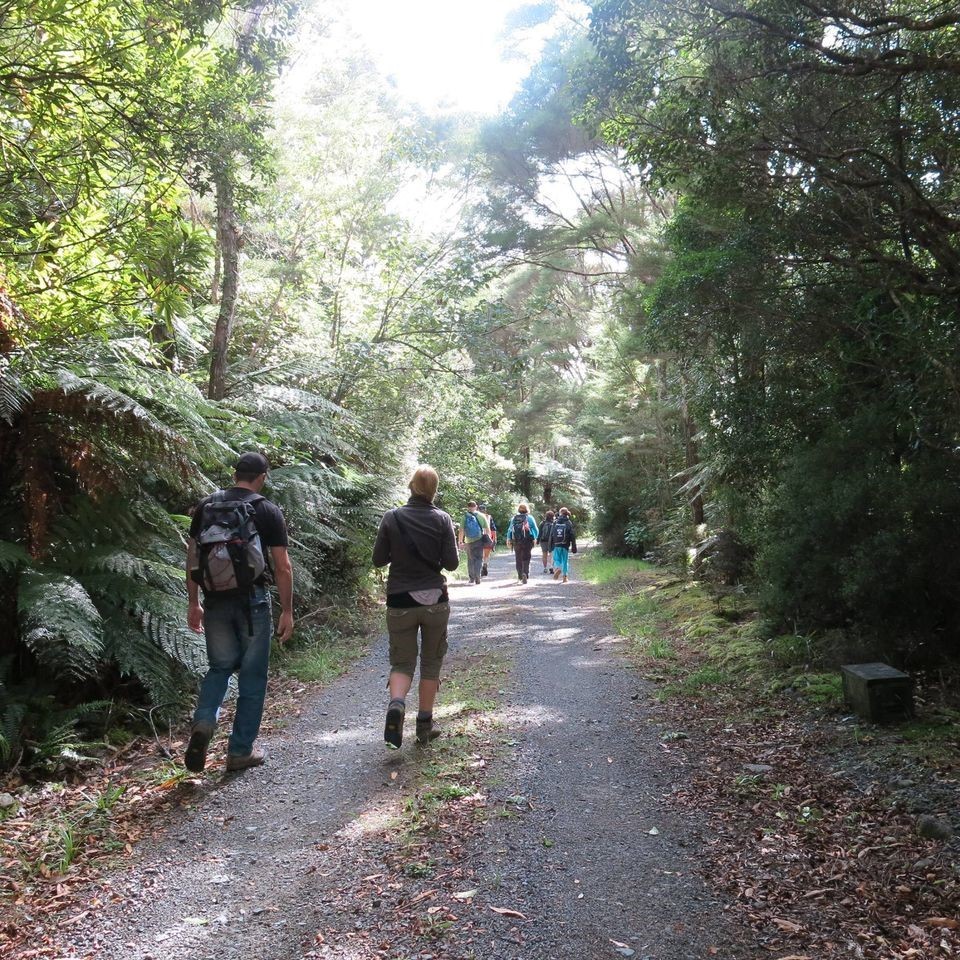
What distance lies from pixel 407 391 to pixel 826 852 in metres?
14.0

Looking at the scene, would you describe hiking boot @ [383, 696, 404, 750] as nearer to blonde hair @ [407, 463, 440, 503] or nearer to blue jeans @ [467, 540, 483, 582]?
blonde hair @ [407, 463, 440, 503]

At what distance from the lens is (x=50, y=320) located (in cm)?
528

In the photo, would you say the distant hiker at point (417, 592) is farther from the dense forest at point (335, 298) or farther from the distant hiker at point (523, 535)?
the distant hiker at point (523, 535)

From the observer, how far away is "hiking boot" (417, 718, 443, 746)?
17.9 ft

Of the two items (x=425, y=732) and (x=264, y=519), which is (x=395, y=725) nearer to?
(x=425, y=732)

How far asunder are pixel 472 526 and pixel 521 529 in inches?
57.7

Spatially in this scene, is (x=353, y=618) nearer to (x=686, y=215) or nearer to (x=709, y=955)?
(x=686, y=215)

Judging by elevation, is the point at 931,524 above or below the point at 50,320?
below

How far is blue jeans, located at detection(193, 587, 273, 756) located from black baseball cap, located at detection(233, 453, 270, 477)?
0.79m

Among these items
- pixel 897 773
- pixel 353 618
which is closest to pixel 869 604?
pixel 897 773

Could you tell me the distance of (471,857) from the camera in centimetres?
370

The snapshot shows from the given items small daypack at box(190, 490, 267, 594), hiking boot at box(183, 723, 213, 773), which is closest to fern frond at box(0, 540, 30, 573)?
small daypack at box(190, 490, 267, 594)

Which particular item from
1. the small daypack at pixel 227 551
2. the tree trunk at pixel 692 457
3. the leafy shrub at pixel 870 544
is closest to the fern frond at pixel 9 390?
the small daypack at pixel 227 551

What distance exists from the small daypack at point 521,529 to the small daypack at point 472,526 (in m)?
1.00
